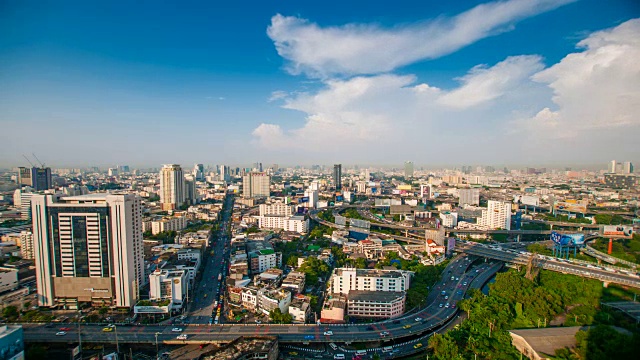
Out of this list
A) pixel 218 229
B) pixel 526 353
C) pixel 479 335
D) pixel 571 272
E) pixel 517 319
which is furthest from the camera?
pixel 218 229

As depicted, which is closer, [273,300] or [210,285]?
[273,300]

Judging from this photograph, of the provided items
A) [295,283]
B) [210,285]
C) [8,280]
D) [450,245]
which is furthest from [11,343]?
[450,245]

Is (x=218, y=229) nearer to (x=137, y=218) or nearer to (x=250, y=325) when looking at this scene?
(x=137, y=218)

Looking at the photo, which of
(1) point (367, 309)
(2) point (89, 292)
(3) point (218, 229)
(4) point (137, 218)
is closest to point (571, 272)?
(1) point (367, 309)

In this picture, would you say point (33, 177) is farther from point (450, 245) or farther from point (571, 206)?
point (571, 206)

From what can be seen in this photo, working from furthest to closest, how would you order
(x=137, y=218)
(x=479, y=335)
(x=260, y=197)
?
(x=260, y=197), (x=137, y=218), (x=479, y=335)

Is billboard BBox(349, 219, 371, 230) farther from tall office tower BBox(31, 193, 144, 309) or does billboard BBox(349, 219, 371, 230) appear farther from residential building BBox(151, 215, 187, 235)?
tall office tower BBox(31, 193, 144, 309)

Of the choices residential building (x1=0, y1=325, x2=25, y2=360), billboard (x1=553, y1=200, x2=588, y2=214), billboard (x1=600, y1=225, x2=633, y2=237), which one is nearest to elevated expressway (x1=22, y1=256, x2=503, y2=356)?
residential building (x1=0, y1=325, x2=25, y2=360)
